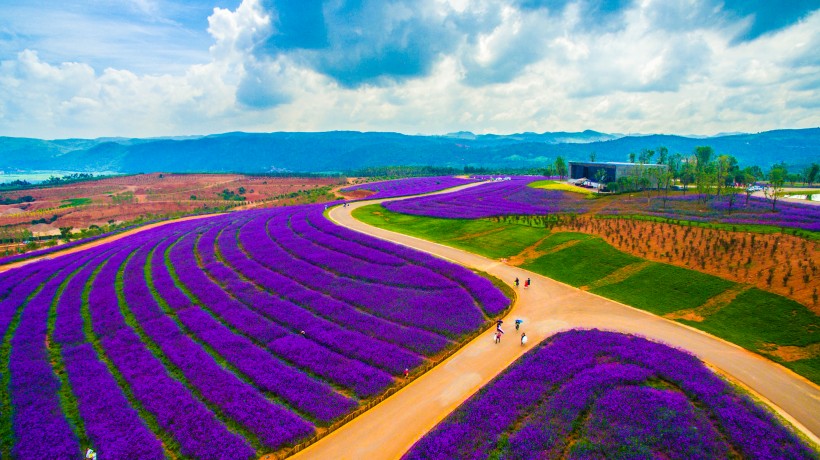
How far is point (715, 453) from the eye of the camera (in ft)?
64.6

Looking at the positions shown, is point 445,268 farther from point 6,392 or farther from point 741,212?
point 741,212

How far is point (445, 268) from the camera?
1932 inches

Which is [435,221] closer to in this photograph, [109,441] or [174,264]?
[174,264]

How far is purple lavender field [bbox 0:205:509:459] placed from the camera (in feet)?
80.2

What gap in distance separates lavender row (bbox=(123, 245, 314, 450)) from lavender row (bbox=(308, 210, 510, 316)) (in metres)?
21.2

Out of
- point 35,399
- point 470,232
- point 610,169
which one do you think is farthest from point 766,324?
point 610,169

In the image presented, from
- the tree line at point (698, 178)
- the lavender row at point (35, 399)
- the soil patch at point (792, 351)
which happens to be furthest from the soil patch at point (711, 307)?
the tree line at point (698, 178)

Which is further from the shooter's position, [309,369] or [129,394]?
[309,369]

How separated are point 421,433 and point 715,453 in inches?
609

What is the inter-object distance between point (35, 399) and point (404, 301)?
30.2m

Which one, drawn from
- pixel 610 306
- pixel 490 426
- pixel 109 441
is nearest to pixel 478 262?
pixel 610 306

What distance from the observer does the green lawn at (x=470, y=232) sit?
60.2 m

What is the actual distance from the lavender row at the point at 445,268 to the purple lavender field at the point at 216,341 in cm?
24

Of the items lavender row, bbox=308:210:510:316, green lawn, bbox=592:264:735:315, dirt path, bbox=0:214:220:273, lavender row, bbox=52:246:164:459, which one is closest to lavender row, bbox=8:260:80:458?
lavender row, bbox=52:246:164:459
